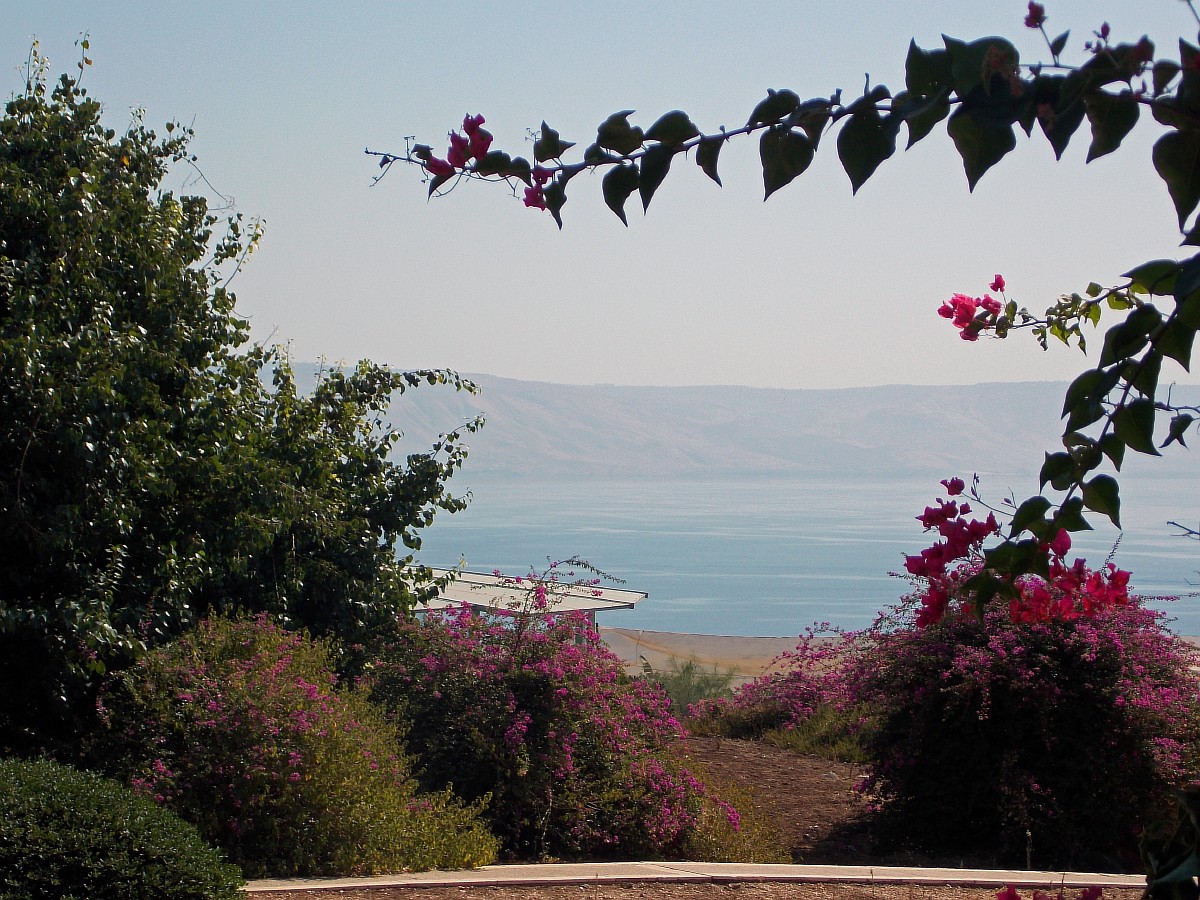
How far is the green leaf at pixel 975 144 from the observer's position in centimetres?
154

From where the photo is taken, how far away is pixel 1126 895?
5.45 meters

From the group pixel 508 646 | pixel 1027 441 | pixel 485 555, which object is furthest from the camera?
pixel 1027 441

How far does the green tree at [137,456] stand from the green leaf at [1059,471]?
5.91 m

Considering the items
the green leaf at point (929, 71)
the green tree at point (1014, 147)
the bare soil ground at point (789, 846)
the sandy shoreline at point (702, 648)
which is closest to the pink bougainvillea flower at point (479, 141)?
the green tree at point (1014, 147)

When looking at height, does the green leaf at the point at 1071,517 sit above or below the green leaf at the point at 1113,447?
below

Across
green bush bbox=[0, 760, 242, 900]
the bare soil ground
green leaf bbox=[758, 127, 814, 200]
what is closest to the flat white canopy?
the bare soil ground

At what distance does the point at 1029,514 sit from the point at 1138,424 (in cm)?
24

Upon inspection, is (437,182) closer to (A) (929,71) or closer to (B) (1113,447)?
(A) (929,71)

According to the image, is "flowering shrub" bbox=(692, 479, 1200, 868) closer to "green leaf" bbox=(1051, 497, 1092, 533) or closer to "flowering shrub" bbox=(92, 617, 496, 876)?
"flowering shrub" bbox=(92, 617, 496, 876)

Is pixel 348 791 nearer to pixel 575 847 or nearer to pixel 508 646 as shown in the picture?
pixel 575 847

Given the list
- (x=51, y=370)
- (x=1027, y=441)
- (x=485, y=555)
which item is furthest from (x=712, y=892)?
(x=1027, y=441)

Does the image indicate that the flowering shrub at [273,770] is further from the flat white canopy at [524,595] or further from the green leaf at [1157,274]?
the green leaf at [1157,274]

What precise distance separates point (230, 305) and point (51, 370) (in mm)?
2174

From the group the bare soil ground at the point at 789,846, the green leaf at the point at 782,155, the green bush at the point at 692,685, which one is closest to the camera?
the green leaf at the point at 782,155
